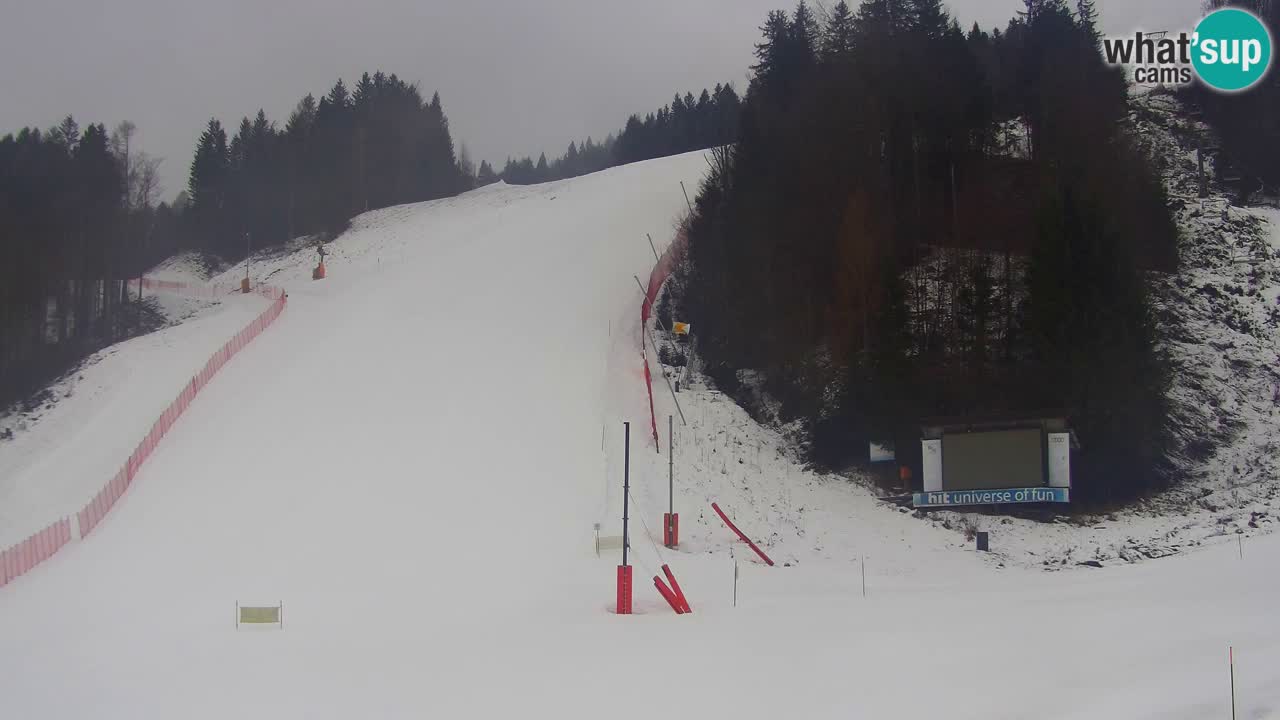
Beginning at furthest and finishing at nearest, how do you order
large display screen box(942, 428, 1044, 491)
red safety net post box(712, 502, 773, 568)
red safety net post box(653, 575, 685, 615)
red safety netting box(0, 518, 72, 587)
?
large display screen box(942, 428, 1044, 491), red safety net post box(712, 502, 773, 568), red safety netting box(0, 518, 72, 587), red safety net post box(653, 575, 685, 615)

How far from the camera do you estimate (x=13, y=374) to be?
3778 centimetres

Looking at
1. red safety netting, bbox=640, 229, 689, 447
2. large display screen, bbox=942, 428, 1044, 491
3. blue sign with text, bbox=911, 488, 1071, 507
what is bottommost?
blue sign with text, bbox=911, 488, 1071, 507

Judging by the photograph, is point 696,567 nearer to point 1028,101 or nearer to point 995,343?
point 995,343

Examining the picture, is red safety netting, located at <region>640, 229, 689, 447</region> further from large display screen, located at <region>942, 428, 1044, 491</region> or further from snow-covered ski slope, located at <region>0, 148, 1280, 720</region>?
large display screen, located at <region>942, 428, 1044, 491</region>

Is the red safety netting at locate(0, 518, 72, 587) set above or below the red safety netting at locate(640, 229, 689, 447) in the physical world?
below

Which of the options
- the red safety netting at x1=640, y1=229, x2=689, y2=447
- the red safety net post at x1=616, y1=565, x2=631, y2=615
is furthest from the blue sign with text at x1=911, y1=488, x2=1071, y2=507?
the red safety net post at x1=616, y1=565, x2=631, y2=615

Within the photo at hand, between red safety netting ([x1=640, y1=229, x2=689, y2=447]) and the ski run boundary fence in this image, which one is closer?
the ski run boundary fence

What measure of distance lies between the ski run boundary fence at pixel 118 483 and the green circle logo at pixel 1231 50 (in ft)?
120

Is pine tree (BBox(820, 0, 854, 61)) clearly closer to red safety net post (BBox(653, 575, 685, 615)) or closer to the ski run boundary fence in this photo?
the ski run boundary fence

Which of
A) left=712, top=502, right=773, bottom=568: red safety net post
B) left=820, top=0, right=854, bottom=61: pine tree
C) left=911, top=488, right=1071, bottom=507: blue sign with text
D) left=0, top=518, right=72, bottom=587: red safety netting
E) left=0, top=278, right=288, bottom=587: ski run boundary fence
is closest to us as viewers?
left=0, top=518, right=72, bottom=587: red safety netting

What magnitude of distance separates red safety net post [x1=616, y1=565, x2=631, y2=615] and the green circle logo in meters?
28.8

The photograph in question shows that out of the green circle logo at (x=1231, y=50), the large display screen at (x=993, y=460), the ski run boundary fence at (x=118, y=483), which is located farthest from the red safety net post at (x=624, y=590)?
the green circle logo at (x=1231, y=50)

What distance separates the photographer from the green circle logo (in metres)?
34.6

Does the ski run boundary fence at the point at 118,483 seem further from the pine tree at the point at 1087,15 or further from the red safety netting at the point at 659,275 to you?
the pine tree at the point at 1087,15
